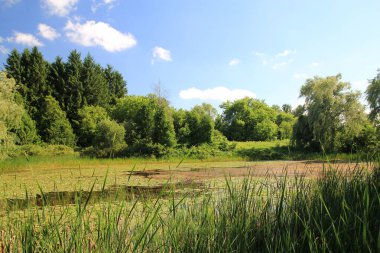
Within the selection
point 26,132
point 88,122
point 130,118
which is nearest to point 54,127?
point 26,132

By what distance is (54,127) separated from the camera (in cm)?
2370

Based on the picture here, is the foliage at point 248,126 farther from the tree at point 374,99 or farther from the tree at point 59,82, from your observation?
the tree at point 59,82

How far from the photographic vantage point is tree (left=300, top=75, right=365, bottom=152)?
61.4 feet

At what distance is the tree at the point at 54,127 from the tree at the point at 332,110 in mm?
17574

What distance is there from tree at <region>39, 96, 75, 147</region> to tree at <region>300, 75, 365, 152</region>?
17.6 m

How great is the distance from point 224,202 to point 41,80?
97.3 ft

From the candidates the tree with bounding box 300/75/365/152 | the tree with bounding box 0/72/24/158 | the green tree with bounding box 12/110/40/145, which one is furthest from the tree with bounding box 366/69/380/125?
the green tree with bounding box 12/110/40/145

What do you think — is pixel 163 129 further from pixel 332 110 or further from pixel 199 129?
pixel 332 110

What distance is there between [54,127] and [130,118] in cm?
586

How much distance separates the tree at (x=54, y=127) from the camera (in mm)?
23422

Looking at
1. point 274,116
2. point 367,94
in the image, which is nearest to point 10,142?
point 367,94

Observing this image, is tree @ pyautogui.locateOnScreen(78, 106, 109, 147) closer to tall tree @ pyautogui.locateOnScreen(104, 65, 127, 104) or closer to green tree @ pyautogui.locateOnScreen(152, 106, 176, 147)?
green tree @ pyautogui.locateOnScreen(152, 106, 176, 147)

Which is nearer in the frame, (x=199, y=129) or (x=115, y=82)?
(x=199, y=129)

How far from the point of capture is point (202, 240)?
1664 mm
